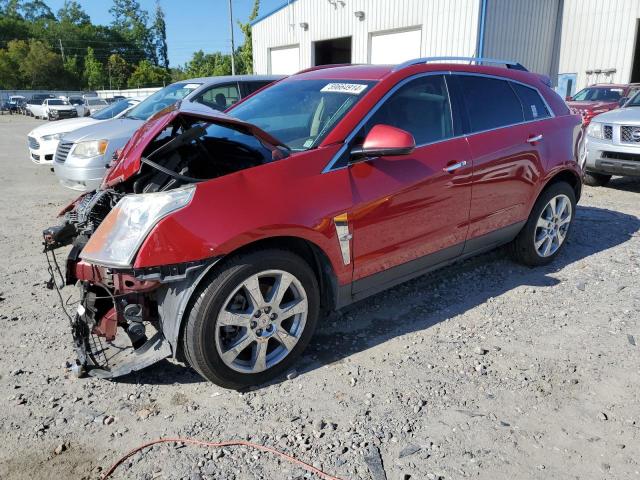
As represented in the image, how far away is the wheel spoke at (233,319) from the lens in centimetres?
277

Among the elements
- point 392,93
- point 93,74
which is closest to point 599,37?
point 392,93

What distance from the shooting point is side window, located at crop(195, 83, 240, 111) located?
7.58m

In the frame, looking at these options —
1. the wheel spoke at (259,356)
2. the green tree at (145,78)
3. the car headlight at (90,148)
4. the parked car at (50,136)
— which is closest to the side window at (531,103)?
the wheel spoke at (259,356)

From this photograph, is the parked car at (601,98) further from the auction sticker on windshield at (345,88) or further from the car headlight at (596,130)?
the auction sticker on windshield at (345,88)

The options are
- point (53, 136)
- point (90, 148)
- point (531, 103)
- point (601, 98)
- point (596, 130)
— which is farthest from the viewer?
point (601, 98)

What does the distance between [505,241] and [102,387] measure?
11.1 feet

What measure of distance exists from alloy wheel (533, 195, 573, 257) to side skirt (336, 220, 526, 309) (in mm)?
293

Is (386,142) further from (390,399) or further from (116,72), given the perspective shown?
(116,72)

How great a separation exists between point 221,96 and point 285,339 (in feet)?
18.5

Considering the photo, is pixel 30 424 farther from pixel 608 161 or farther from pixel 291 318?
pixel 608 161

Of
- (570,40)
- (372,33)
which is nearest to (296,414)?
(372,33)

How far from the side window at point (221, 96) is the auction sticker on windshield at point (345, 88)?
4101mm

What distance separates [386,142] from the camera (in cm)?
303

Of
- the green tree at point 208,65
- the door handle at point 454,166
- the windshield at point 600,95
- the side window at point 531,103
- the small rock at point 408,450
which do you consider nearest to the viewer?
the small rock at point 408,450
